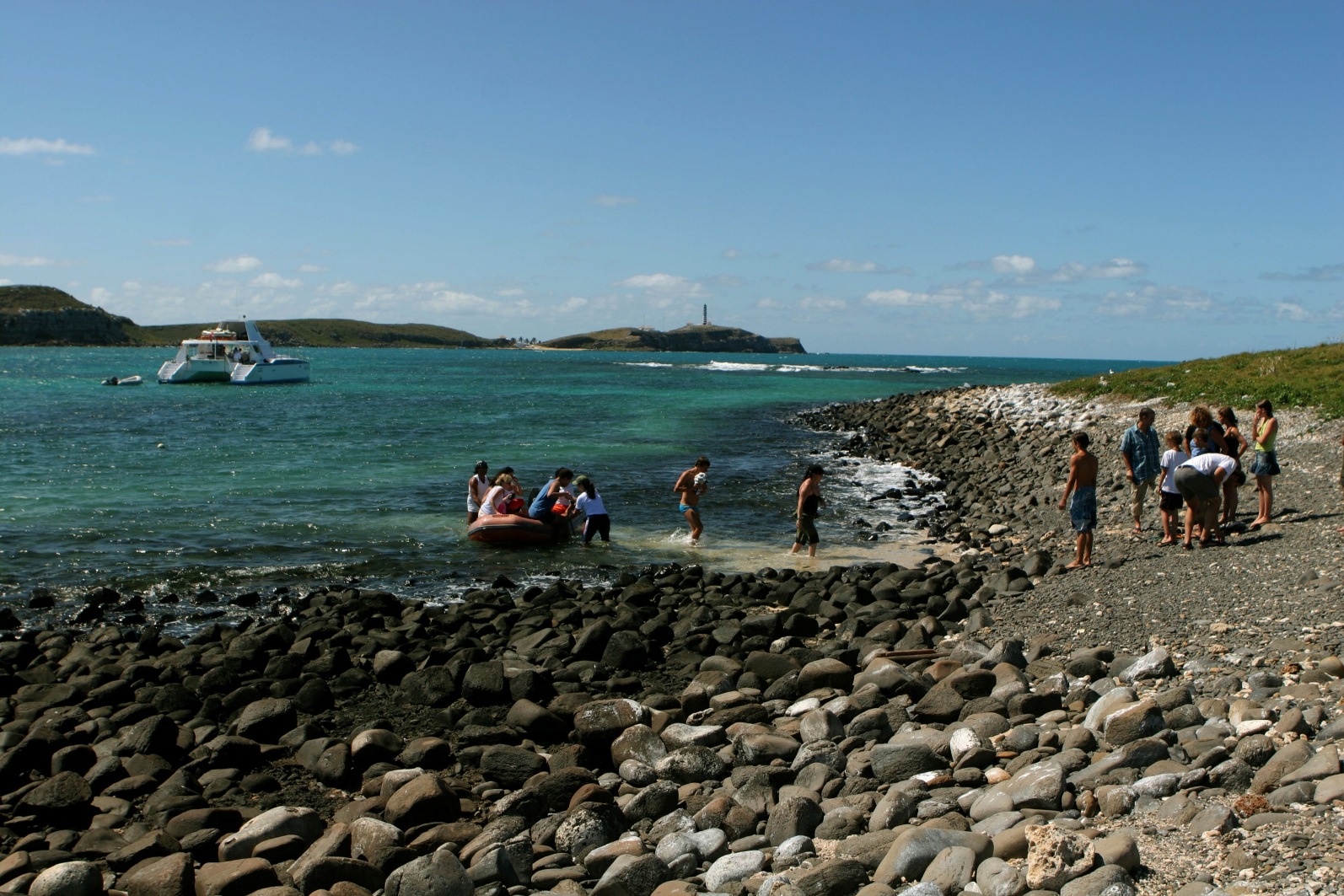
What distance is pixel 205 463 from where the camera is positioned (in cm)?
2928

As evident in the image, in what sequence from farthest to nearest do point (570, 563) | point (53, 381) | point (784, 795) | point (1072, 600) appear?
point (53, 381) → point (570, 563) → point (1072, 600) → point (784, 795)

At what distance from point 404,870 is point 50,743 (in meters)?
4.28

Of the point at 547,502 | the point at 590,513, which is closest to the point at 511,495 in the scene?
the point at 547,502

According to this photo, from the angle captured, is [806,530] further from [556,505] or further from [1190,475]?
[1190,475]

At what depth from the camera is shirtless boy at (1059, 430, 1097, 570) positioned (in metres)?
12.7

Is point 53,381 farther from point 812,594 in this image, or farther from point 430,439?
point 812,594

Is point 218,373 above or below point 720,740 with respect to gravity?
above

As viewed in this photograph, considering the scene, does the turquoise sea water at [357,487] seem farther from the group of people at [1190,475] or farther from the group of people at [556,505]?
the group of people at [1190,475]

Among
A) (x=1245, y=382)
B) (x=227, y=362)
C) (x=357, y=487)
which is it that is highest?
(x=227, y=362)

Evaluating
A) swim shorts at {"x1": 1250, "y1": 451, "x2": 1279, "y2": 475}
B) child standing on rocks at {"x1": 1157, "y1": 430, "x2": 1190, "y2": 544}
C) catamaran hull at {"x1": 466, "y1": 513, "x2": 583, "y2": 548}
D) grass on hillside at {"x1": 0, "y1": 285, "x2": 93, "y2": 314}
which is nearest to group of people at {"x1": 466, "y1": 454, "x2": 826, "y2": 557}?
catamaran hull at {"x1": 466, "y1": 513, "x2": 583, "y2": 548}

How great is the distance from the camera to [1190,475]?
12406mm

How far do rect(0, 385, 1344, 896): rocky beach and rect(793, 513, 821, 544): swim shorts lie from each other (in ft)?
11.1

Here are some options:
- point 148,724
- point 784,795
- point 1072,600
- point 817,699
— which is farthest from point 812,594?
point 148,724

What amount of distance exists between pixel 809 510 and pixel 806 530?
0.47 meters
